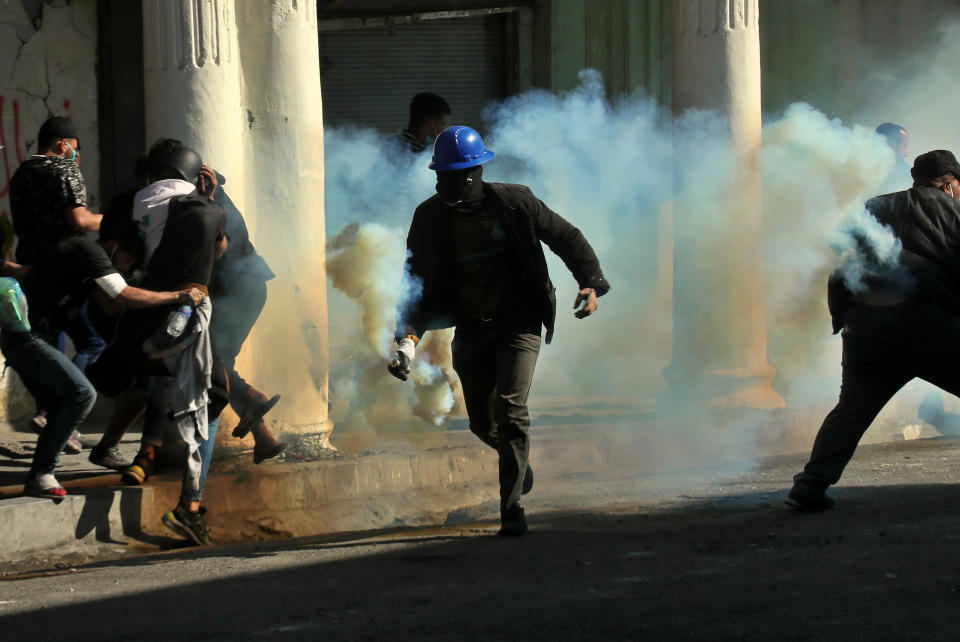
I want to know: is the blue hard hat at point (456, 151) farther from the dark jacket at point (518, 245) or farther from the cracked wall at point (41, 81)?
the cracked wall at point (41, 81)

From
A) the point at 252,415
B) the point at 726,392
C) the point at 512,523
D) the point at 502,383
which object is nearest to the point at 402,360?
the point at 502,383

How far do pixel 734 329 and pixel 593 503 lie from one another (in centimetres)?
240

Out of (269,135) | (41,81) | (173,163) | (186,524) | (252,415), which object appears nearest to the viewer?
(186,524)

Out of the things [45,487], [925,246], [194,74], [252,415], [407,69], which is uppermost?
[407,69]

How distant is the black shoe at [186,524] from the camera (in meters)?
5.76

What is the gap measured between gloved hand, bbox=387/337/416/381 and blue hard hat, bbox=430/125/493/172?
0.79m

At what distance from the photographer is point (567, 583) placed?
176 inches

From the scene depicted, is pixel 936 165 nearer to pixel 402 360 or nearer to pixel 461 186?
pixel 461 186

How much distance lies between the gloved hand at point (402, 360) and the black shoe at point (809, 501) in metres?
1.83

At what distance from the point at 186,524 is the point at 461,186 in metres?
2.02

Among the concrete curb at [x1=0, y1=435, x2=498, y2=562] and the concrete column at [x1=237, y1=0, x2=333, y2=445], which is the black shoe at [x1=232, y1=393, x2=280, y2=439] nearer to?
the concrete curb at [x1=0, y1=435, x2=498, y2=562]

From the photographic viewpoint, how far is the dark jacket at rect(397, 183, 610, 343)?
18.2 feet

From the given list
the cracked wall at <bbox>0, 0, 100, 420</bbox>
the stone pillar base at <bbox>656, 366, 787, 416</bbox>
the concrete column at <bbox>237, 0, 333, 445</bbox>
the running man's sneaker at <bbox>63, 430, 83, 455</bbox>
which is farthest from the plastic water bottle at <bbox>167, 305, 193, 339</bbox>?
the stone pillar base at <bbox>656, 366, 787, 416</bbox>


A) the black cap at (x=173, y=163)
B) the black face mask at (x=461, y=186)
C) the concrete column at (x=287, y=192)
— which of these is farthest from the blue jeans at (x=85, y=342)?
the black face mask at (x=461, y=186)
